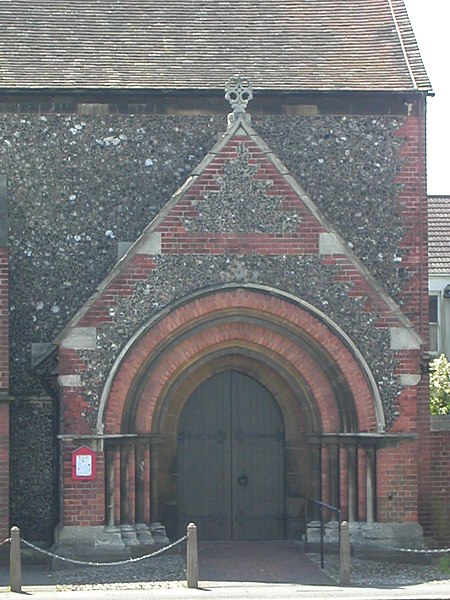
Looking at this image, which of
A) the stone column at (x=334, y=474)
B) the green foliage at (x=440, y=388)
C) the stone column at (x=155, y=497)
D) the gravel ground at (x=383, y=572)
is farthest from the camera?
the green foliage at (x=440, y=388)

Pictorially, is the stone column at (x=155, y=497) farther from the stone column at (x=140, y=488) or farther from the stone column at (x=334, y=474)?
the stone column at (x=334, y=474)

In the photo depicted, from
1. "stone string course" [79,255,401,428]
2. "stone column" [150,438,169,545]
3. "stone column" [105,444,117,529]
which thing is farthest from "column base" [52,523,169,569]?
"stone string course" [79,255,401,428]

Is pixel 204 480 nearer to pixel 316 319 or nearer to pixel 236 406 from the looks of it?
pixel 236 406

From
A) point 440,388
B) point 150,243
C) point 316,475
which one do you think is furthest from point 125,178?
point 440,388

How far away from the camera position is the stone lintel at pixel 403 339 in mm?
19469

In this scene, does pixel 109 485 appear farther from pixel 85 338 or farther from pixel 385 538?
pixel 385 538

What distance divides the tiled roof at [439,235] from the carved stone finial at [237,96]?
632 inches

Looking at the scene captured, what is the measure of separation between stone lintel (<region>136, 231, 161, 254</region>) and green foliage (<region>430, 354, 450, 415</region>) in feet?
34.9

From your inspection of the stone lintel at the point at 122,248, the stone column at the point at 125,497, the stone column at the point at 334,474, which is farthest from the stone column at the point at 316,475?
the stone lintel at the point at 122,248

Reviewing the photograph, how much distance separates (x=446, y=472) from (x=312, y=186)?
16.5ft

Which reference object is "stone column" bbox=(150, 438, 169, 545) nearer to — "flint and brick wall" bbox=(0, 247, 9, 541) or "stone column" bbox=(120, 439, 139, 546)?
"stone column" bbox=(120, 439, 139, 546)

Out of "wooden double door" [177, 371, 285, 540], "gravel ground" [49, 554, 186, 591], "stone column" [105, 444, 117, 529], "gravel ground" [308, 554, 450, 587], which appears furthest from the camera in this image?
"wooden double door" [177, 371, 285, 540]

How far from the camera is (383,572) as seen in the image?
18516 mm

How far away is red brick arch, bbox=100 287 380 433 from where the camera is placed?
63.3 ft
